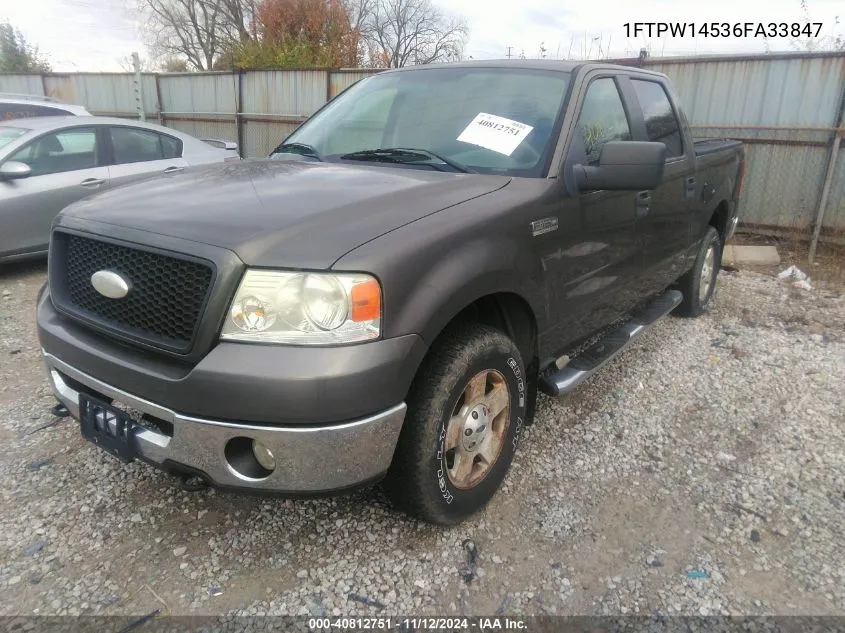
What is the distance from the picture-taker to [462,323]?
2.35 metres

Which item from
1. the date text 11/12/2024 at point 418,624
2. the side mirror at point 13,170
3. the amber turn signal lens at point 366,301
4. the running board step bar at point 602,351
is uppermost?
the amber turn signal lens at point 366,301

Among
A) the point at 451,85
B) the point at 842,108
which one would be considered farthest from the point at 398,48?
the point at 451,85

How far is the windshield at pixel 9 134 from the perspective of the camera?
569 centimetres

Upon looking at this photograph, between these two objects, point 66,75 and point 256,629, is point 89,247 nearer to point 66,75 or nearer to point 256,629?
point 256,629

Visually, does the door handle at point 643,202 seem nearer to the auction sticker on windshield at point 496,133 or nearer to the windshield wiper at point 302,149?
the auction sticker on windshield at point 496,133

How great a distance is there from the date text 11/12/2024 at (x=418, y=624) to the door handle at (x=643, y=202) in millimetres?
2191

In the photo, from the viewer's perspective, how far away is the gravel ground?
2117mm

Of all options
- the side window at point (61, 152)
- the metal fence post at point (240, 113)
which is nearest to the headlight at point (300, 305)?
the side window at point (61, 152)

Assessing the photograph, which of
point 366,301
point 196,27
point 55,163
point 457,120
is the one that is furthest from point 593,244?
point 196,27

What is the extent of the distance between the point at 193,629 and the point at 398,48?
3680 cm

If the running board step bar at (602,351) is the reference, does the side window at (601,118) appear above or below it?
above

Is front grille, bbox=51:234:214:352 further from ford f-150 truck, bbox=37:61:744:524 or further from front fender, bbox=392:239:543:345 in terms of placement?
front fender, bbox=392:239:543:345

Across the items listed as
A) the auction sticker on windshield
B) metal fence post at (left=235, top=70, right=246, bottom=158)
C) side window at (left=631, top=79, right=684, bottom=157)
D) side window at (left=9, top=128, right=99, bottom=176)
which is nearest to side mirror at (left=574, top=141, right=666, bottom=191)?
the auction sticker on windshield

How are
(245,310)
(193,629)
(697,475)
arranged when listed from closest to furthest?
(245,310)
(193,629)
(697,475)
